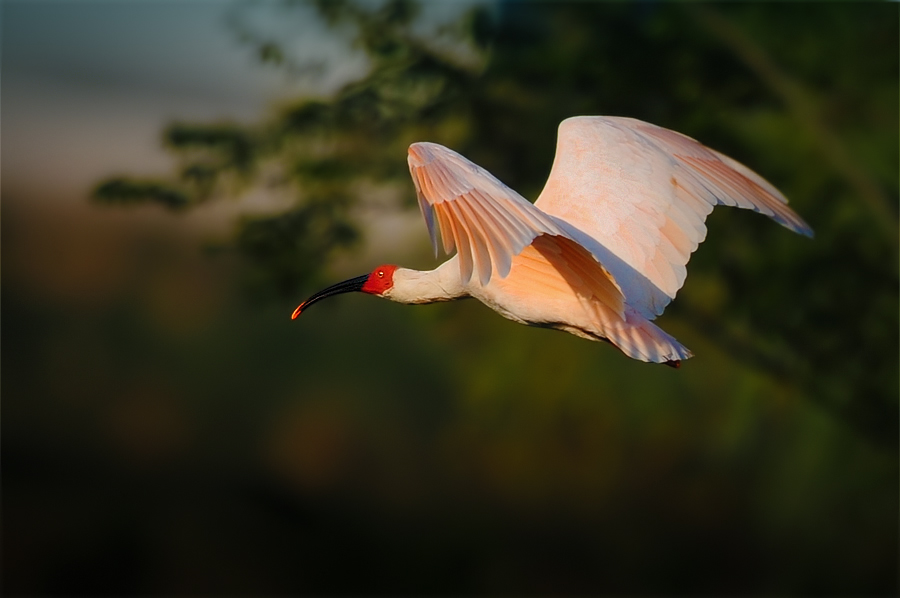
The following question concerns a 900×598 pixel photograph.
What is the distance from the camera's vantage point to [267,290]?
923 cm

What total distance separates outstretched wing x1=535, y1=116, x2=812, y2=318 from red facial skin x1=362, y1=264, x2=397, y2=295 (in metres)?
0.59

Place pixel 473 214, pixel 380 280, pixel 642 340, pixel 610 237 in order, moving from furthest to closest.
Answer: pixel 380 280, pixel 610 237, pixel 642 340, pixel 473 214

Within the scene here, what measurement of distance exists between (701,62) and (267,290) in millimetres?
3971

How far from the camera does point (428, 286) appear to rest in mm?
3951

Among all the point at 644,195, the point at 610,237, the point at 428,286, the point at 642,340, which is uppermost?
the point at 644,195

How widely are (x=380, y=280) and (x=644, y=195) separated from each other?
0.99 meters

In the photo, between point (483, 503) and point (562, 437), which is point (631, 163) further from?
point (483, 503)

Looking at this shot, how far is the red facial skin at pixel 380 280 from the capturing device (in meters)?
4.09

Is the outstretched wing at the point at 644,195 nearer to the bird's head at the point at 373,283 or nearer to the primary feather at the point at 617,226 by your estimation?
the primary feather at the point at 617,226

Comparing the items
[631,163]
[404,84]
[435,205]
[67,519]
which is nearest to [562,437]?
[404,84]

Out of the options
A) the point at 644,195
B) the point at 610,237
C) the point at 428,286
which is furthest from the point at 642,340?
the point at 428,286

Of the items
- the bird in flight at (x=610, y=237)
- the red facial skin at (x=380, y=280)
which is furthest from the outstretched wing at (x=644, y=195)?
the red facial skin at (x=380, y=280)

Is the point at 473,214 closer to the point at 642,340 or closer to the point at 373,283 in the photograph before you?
the point at 642,340

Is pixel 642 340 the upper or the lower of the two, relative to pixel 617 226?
lower
